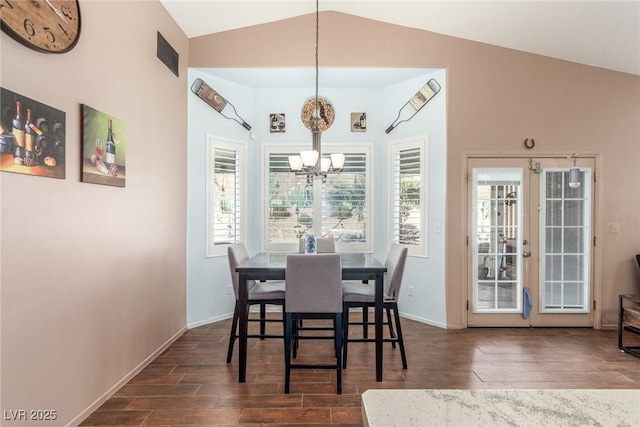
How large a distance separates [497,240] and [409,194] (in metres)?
1.15

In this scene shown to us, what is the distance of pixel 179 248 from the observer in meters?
3.74

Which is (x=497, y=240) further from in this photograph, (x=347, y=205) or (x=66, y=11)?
(x=66, y=11)

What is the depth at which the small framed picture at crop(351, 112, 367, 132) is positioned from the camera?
15.5 feet

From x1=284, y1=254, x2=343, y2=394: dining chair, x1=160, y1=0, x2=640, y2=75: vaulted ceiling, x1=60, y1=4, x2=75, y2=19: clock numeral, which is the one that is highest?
x1=160, y1=0, x2=640, y2=75: vaulted ceiling

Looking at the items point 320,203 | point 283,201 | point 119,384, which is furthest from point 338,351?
point 283,201

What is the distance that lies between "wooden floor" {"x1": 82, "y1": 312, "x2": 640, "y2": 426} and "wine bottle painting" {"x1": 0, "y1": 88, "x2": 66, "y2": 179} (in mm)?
1621

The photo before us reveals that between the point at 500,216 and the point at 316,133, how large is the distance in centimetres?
243

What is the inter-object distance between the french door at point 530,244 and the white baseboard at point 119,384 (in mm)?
3285

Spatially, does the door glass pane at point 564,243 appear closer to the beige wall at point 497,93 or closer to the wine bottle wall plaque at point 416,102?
the beige wall at point 497,93

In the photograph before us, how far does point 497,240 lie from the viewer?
13.2ft

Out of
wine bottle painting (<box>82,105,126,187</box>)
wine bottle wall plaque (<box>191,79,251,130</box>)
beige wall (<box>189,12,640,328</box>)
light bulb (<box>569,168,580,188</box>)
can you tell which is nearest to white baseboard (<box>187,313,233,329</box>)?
wine bottle painting (<box>82,105,126,187</box>)

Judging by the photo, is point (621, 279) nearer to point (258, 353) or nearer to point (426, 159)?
point (426, 159)

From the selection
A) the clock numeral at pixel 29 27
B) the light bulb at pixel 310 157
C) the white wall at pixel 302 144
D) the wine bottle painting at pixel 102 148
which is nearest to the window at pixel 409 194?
the white wall at pixel 302 144

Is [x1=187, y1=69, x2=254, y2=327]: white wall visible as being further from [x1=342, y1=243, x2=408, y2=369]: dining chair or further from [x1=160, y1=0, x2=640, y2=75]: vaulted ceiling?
[x1=342, y1=243, x2=408, y2=369]: dining chair
